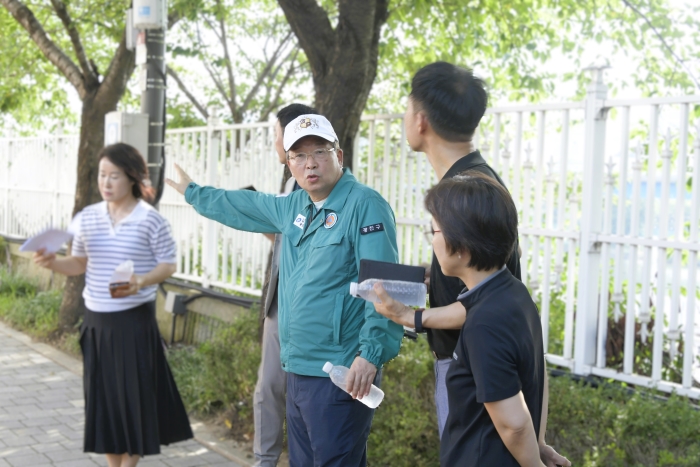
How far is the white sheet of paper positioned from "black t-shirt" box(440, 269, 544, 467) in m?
2.77

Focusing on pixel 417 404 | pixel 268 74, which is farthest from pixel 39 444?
pixel 268 74

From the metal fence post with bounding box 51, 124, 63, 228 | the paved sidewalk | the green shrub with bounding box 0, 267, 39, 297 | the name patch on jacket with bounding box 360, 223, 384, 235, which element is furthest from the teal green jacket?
the metal fence post with bounding box 51, 124, 63, 228

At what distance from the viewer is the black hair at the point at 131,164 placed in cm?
474

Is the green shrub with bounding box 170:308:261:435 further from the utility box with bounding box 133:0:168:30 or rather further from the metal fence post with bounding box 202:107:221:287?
the utility box with bounding box 133:0:168:30

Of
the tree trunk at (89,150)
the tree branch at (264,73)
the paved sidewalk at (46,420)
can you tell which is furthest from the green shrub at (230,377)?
the tree branch at (264,73)

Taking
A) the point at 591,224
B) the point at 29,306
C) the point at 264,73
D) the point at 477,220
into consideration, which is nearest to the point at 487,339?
the point at 477,220

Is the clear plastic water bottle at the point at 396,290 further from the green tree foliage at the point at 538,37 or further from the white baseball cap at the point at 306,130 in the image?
the green tree foliage at the point at 538,37

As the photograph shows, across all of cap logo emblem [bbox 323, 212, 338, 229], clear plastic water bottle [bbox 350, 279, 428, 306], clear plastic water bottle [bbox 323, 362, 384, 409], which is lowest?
clear plastic water bottle [bbox 323, 362, 384, 409]

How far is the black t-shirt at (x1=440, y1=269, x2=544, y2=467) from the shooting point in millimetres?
2211

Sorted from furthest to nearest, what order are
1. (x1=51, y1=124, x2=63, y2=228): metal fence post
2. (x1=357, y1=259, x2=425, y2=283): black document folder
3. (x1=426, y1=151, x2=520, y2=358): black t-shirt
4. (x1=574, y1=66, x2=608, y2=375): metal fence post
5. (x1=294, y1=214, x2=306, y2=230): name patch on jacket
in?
(x1=51, y1=124, x2=63, y2=228): metal fence post < (x1=574, y1=66, x2=608, y2=375): metal fence post < (x1=294, y1=214, x2=306, y2=230): name patch on jacket < (x1=426, y1=151, x2=520, y2=358): black t-shirt < (x1=357, y1=259, x2=425, y2=283): black document folder

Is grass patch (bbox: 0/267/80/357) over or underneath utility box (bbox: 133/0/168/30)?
underneath

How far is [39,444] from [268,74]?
13349 millimetres

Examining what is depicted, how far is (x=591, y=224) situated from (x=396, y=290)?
3138 millimetres

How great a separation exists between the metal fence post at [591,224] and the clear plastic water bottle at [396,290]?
3.04 meters
